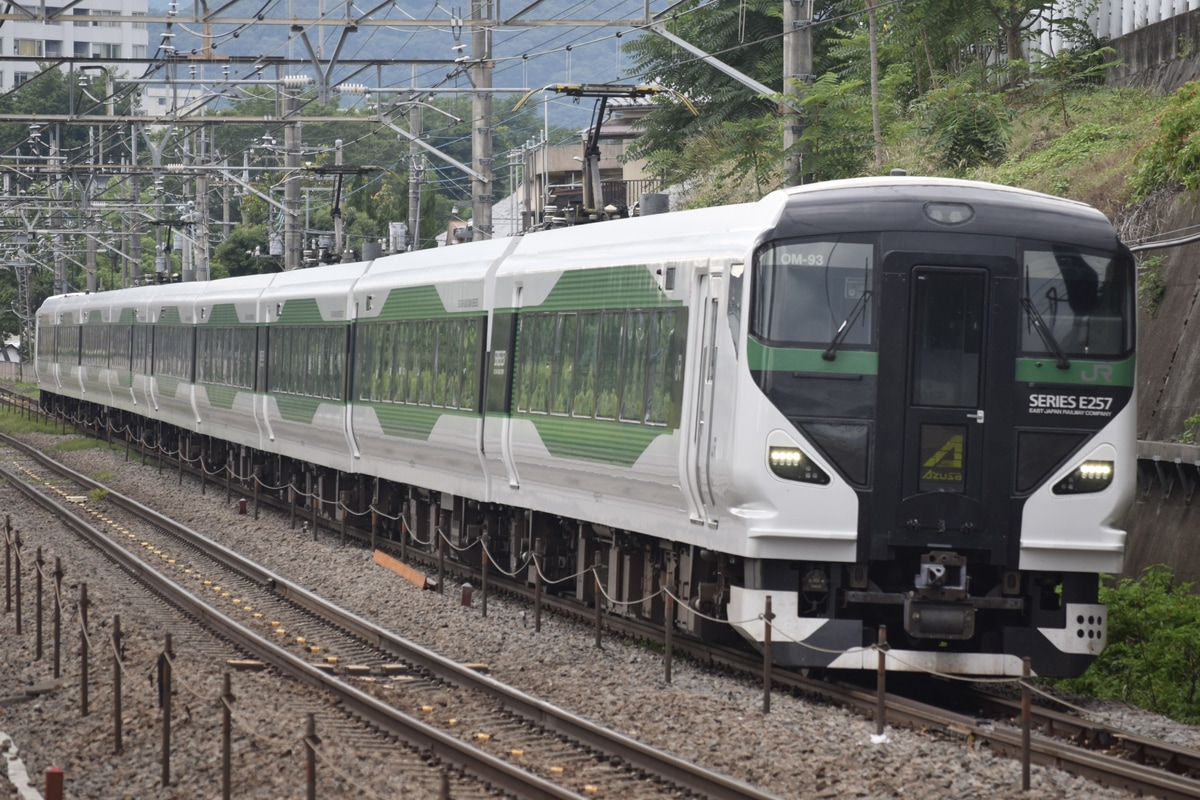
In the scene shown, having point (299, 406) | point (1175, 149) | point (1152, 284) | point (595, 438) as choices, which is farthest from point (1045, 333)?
point (299, 406)

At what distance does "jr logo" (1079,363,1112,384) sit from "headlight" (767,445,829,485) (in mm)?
1743

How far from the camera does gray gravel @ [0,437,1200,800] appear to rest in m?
9.19

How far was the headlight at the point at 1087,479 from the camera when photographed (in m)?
11.4

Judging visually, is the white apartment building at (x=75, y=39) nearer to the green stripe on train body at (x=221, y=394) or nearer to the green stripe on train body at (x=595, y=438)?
the green stripe on train body at (x=221, y=394)

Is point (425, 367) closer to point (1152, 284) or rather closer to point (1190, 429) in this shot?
point (1152, 284)

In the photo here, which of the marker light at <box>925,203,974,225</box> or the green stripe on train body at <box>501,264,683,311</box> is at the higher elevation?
the marker light at <box>925,203,974,225</box>

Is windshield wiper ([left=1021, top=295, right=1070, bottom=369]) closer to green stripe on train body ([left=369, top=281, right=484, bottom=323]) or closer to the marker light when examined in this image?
the marker light

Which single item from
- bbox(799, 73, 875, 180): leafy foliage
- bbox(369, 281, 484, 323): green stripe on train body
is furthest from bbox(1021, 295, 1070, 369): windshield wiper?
bbox(369, 281, 484, 323): green stripe on train body

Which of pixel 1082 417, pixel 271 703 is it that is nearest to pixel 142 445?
pixel 271 703

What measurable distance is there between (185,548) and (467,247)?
5755 millimetres

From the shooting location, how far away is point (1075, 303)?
452 inches

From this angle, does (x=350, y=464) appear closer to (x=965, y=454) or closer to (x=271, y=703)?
(x=271, y=703)

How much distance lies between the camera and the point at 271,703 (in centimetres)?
1190

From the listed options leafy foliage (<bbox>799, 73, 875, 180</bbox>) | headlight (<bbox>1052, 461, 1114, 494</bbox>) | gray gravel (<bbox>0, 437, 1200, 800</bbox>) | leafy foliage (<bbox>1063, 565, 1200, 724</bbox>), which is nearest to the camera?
gray gravel (<bbox>0, 437, 1200, 800</bbox>)
